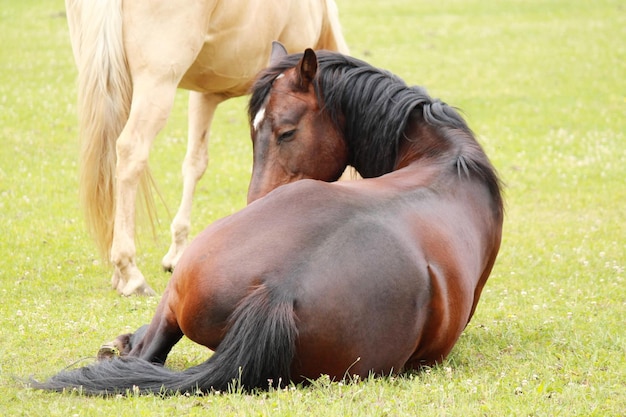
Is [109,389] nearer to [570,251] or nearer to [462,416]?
[462,416]

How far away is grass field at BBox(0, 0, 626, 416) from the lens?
4.27 metres

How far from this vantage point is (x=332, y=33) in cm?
961

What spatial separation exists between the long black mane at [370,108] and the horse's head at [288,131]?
0.16ft

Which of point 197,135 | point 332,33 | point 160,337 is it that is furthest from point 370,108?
point 332,33

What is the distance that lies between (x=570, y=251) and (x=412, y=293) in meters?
5.35

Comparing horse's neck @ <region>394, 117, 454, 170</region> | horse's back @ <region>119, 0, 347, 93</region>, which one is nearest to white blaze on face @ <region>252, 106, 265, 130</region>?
horse's neck @ <region>394, 117, 454, 170</region>

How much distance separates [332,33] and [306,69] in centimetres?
398

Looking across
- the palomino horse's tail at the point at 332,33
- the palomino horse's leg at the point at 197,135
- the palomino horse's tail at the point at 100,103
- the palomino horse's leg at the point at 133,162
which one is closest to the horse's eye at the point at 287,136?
the palomino horse's leg at the point at 133,162

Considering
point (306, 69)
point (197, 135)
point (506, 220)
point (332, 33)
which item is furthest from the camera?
point (506, 220)

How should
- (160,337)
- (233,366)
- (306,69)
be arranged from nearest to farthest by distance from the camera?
(233,366) → (160,337) → (306,69)

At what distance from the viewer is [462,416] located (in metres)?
3.96

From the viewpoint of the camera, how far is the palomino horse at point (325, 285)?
13.7 ft

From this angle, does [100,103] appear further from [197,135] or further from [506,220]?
[506,220]

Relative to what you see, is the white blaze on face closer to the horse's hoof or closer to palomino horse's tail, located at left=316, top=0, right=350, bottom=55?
the horse's hoof
